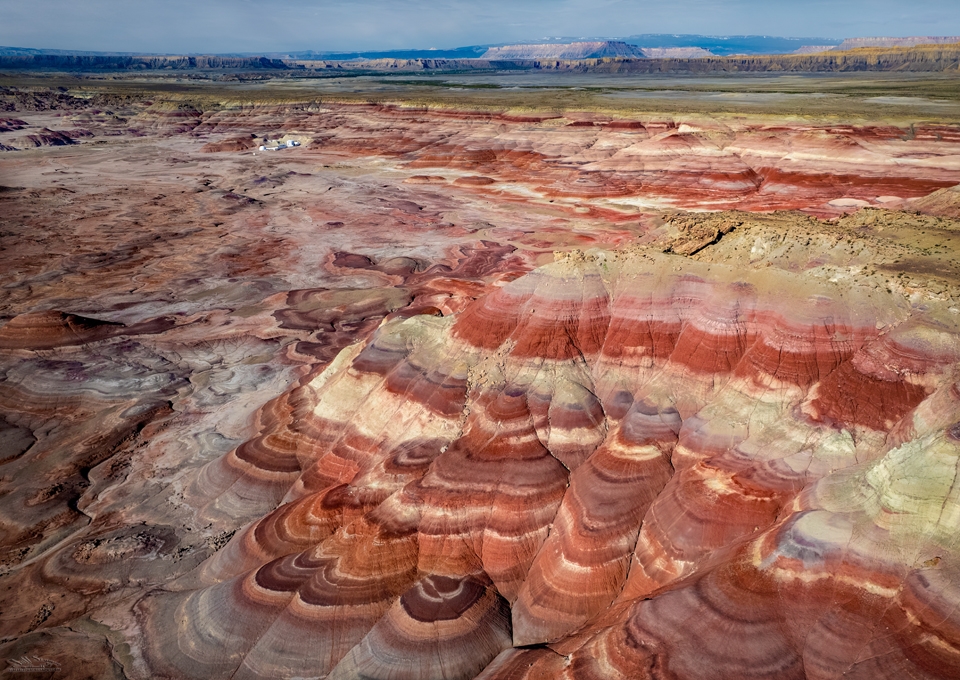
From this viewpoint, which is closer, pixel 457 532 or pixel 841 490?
pixel 841 490

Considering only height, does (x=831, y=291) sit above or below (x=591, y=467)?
above

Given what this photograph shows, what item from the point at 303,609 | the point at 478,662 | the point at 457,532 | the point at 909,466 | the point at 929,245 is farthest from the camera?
the point at 929,245

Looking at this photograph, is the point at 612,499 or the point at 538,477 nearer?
the point at 612,499

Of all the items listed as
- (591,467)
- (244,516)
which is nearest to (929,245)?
(591,467)

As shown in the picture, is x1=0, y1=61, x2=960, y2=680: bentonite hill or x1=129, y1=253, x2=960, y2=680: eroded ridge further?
x1=0, y1=61, x2=960, y2=680: bentonite hill

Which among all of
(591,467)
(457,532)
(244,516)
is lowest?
(244,516)

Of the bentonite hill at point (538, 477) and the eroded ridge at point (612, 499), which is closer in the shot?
the eroded ridge at point (612, 499)

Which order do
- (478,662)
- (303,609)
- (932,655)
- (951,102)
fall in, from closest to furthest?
(932,655), (478,662), (303,609), (951,102)

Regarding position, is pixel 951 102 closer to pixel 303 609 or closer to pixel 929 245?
pixel 929 245
